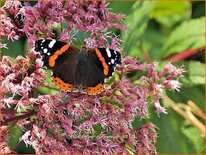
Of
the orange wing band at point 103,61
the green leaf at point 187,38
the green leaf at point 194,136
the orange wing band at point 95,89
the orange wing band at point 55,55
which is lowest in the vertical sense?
the green leaf at point 194,136

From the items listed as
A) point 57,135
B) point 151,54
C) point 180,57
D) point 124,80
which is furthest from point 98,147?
point 151,54

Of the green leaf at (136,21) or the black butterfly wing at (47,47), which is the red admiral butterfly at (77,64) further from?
the green leaf at (136,21)

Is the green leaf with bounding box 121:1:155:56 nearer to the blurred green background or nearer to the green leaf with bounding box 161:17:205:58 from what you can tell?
the blurred green background

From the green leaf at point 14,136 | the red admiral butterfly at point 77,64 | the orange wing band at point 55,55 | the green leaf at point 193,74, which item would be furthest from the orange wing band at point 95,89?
the green leaf at point 193,74

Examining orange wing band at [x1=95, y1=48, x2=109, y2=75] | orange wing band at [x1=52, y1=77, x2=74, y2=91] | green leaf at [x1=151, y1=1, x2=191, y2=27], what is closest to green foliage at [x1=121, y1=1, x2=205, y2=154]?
green leaf at [x1=151, y1=1, x2=191, y2=27]

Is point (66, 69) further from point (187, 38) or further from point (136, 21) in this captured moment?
point (187, 38)

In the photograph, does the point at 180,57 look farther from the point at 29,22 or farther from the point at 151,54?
the point at 29,22

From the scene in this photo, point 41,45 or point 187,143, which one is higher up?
point 41,45
